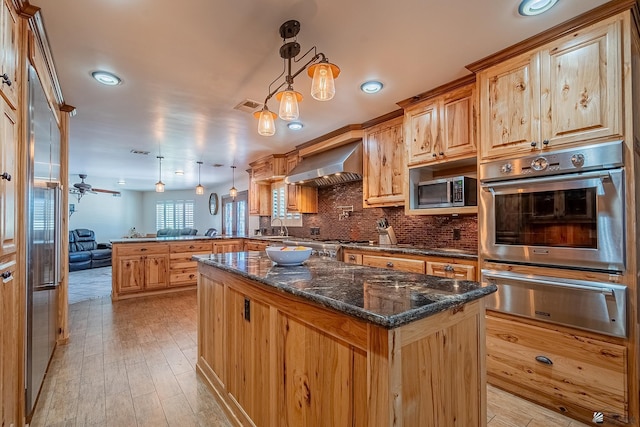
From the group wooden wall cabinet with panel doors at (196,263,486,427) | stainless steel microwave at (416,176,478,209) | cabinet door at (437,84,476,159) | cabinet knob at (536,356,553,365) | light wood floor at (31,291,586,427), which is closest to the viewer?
wooden wall cabinet with panel doors at (196,263,486,427)

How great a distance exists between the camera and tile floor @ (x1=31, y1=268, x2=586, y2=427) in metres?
1.85

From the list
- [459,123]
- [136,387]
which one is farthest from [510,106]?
[136,387]

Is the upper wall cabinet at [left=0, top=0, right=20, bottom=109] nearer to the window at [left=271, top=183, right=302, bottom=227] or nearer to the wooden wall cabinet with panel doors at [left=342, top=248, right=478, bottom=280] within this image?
the wooden wall cabinet with panel doors at [left=342, top=248, right=478, bottom=280]


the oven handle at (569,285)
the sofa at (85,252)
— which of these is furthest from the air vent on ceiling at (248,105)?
the sofa at (85,252)

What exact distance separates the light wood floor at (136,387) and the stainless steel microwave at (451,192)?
153 cm

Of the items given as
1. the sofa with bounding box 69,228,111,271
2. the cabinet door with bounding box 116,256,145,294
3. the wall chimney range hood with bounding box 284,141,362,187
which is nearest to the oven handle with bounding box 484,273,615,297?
the wall chimney range hood with bounding box 284,141,362,187

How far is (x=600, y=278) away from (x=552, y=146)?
0.87 metres

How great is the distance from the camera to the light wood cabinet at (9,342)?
4.52ft

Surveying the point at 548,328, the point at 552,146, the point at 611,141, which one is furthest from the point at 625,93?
the point at 548,328

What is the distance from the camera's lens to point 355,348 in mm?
1049

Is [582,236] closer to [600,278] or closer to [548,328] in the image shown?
[600,278]

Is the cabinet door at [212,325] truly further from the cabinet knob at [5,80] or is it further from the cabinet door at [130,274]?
the cabinet door at [130,274]

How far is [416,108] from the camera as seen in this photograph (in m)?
3.06

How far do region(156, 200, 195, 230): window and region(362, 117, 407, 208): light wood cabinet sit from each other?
9.16 m
